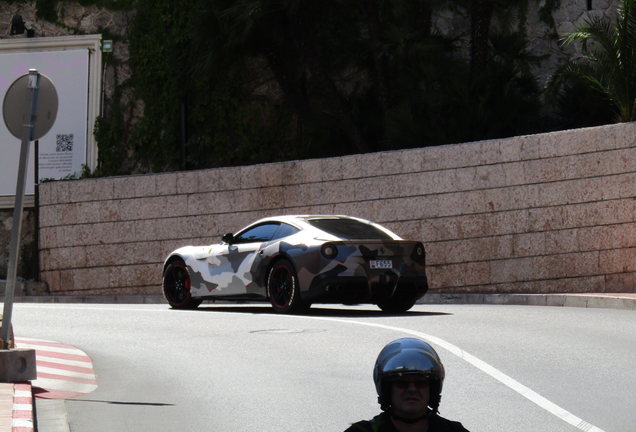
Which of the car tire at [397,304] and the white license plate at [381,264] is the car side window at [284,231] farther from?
the car tire at [397,304]

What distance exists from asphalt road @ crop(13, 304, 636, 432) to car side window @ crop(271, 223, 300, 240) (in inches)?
48.0

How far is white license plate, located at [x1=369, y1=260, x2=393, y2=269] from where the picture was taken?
56.8 ft

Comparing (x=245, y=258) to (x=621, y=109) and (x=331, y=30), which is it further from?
(x=331, y=30)

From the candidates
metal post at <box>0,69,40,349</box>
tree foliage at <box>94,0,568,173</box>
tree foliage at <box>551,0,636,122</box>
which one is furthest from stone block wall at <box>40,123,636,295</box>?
metal post at <box>0,69,40,349</box>

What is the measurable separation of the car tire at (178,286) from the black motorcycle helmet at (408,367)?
16569 mm

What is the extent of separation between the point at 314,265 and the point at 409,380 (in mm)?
13392

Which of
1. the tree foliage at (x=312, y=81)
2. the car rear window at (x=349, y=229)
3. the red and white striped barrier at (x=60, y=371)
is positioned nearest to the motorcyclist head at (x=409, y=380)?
the red and white striped barrier at (x=60, y=371)

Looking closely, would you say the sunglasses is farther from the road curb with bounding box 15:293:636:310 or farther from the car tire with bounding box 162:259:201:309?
the car tire with bounding box 162:259:201:309

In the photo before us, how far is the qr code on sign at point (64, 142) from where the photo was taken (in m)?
31.9

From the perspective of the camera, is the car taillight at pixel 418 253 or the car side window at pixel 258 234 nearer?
the car taillight at pixel 418 253

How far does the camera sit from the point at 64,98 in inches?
1266

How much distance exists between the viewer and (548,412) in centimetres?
874

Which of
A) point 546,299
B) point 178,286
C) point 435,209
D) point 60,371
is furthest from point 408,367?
point 435,209

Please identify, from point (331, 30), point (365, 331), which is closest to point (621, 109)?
point (331, 30)
